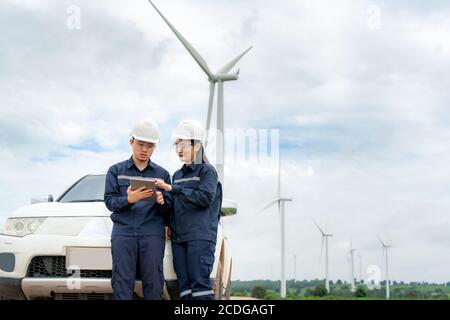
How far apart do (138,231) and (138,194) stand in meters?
0.33

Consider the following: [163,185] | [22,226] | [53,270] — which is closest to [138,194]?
[163,185]

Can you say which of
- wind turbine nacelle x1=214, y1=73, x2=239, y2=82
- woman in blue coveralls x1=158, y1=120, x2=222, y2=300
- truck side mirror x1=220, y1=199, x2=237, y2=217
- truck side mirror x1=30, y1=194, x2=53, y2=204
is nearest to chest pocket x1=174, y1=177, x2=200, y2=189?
woman in blue coveralls x1=158, y1=120, x2=222, y2=300

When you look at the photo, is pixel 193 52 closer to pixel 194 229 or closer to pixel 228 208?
pixel 228 208

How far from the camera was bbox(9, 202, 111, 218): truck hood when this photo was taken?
5.45 metres

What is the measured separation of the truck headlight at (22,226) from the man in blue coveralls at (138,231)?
83cm

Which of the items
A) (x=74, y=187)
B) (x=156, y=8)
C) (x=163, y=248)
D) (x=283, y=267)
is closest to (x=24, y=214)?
(x=74, y=187)

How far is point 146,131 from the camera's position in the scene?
5004mm

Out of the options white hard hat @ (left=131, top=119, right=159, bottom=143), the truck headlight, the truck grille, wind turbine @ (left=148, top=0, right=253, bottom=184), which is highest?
wind turbine @ (left=148, top=0, right=253, bottom=184)

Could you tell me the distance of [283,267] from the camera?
30.5 metres

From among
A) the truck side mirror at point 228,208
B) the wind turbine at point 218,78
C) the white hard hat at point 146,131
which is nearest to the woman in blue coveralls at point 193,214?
the white hard hat at point 146,131

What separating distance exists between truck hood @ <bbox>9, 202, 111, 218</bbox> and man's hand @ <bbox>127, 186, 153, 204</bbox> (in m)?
0.69

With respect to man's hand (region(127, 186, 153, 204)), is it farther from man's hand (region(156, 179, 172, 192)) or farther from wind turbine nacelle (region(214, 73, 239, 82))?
wind turbine nacelle (region(214, 73, 239, 82))

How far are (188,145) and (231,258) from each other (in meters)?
2.27

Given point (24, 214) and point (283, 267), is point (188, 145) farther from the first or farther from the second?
point (283, 267)
